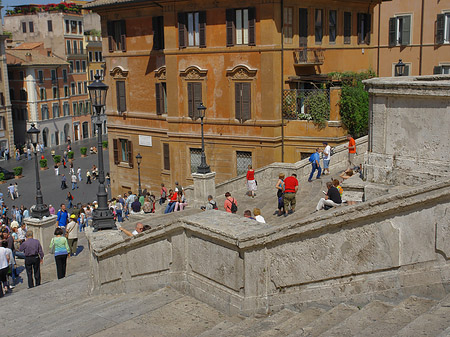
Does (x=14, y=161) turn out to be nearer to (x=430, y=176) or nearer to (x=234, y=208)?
(x=234, y=208)

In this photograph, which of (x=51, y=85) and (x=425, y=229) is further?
(x=51, y=85)

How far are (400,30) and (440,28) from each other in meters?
2.88

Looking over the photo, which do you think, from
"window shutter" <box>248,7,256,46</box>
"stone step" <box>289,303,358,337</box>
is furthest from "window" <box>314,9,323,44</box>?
"stone step" <box>289,303,358,337</box>

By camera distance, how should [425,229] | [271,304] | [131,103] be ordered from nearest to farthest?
1. [425,229]
2. [271,304]
3. [131,103]

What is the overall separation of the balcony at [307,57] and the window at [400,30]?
1303 centimetres

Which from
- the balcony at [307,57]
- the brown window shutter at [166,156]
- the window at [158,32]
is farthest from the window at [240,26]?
the brown window shutter at [166,156]

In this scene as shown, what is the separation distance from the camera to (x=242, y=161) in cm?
2786

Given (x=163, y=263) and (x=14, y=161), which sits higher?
(x=163, y=263)

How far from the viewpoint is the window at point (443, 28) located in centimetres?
3609

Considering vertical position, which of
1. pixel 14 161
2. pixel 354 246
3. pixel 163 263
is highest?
pixel 354 246

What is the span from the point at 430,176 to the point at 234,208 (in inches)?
310

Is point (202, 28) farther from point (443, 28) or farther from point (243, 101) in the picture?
point (443, 28)

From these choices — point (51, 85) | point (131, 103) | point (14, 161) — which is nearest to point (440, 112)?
point (131, 103)

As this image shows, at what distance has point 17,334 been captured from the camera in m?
9.20
